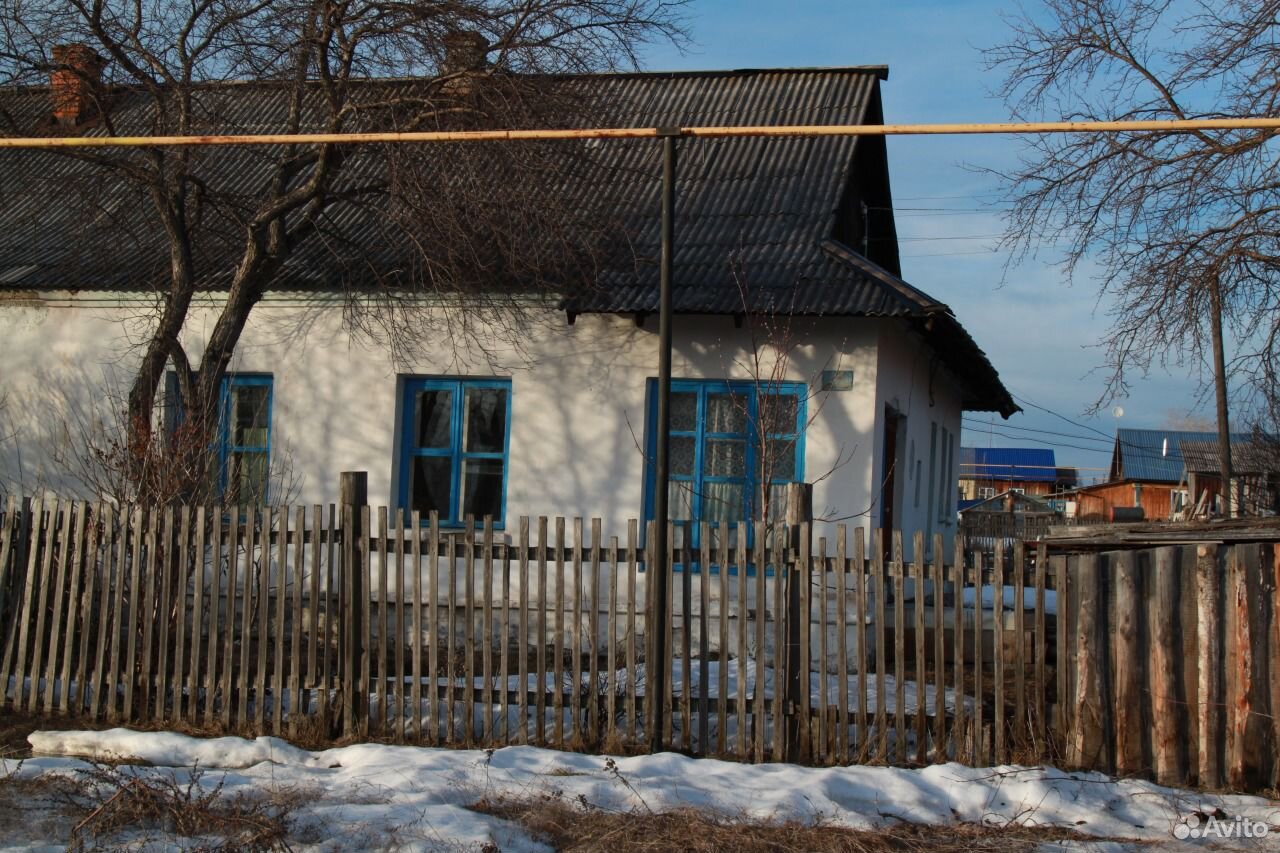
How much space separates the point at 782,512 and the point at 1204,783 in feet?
17.6

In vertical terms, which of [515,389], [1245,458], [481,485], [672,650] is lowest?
[672,650]

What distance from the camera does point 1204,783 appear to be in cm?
645

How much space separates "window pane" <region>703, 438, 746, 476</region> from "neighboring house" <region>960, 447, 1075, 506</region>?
6238cm

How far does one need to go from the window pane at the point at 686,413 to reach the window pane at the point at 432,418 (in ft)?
7.50

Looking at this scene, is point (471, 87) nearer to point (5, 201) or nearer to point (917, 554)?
point (917, 554)

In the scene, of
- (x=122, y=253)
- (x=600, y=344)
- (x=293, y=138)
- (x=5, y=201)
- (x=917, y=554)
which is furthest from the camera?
(x=5, y=201)

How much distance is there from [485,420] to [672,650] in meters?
5.35

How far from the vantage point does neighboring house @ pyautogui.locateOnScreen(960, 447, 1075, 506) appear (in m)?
73.2

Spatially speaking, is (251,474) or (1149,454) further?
(1149,454)

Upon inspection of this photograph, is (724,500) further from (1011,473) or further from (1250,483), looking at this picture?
(1011,473)

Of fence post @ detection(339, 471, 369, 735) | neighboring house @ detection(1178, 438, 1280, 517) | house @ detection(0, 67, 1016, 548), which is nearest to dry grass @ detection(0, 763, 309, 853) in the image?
fence post @ detection(339, 471, 369, 735)

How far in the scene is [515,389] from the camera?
39.8 feet

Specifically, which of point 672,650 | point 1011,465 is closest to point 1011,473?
point 1011,465

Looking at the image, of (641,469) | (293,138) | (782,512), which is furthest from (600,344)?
(293,138)
